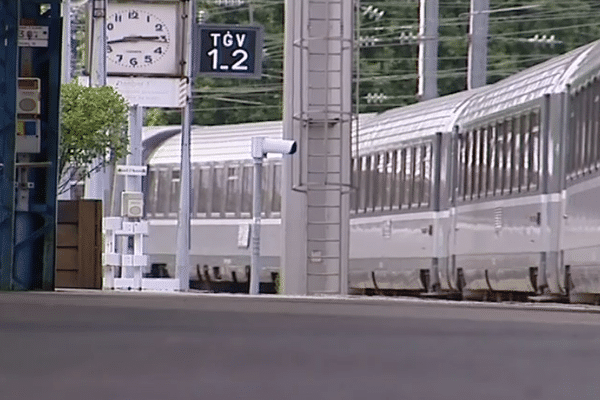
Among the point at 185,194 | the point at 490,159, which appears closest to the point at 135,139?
the point at 185,194

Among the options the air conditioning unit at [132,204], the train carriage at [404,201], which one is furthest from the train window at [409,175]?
the air conditioning unit at [132,204]

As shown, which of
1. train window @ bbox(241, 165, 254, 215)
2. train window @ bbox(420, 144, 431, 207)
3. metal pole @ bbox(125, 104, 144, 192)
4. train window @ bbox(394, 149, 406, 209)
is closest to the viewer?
train window @ bbox(420, 144, 431, 207)

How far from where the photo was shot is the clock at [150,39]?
124 feet

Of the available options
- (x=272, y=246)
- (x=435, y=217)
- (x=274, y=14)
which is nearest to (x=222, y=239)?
(x=272, y=246)

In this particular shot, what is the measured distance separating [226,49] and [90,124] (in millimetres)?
2936

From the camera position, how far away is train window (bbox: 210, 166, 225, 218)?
46.4 metres

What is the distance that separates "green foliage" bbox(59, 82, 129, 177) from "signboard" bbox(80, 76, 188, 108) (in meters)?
0.63

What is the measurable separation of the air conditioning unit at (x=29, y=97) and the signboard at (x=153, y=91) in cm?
1291

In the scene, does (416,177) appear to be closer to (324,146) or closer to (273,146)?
(273,146)

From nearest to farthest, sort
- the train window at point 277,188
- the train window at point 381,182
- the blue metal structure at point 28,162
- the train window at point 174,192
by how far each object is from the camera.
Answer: the blue metal structure at point 28,162, the train window at point 381,182, the train window at point 277,188, the train window at point 174,192

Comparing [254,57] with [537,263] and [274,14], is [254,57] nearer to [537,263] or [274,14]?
[537,263]

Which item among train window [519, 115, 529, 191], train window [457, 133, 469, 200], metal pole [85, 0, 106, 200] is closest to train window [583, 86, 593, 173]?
train window [519, 115, 529, 191]

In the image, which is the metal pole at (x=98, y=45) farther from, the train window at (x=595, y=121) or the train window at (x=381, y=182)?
the train window at (x=595, y=121)

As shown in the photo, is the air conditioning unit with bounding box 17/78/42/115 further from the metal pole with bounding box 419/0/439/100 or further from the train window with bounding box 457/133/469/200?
the metal pole with bounding box 419/0/439/100
